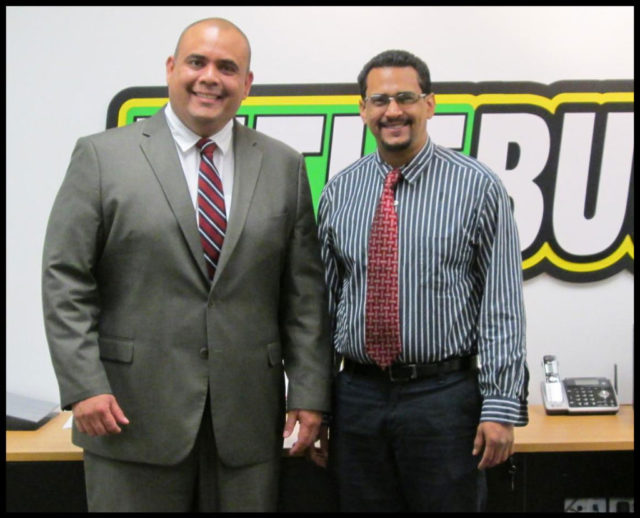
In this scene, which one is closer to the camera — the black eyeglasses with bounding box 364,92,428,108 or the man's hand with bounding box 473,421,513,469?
the man's hand with bounding box 473,421,513,469

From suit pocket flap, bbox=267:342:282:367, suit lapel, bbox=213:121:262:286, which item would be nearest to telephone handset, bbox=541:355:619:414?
suit pocket flap, bbox=267:342:282:367

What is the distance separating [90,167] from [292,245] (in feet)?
1.80

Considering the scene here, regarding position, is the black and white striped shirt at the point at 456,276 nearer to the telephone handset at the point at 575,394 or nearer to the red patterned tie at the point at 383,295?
the red patterned tie at the point at 383,295

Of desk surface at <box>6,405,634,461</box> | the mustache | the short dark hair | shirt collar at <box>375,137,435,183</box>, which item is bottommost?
desk surface at <box>6,405,634,461</box>

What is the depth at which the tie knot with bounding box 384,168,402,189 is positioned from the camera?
2.14m

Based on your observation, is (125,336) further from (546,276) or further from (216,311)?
(546,276)

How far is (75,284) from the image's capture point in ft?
6.40

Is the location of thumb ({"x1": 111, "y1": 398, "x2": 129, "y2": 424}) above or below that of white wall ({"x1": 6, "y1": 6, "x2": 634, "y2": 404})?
below

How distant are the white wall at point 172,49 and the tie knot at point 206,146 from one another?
2.91ft

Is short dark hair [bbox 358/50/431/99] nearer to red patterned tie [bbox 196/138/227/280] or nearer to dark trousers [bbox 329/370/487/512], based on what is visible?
red patterned tie [bbox 196/138/227/280]

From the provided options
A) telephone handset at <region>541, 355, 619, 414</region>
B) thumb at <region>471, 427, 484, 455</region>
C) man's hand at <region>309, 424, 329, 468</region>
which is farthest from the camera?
telephone handset at <region>541, 355, 619, 414</region>

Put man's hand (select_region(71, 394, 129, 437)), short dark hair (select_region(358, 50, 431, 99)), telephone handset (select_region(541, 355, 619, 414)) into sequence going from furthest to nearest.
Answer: telephone handset (select_region(541, 355, 619, 414))
short dark hair (select_region(358, 50, 431, 99))
man's hand (select_region(71, 394, 129, 437))

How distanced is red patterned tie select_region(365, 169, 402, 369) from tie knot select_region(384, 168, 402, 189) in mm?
75

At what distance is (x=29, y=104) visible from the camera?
9.56ft
